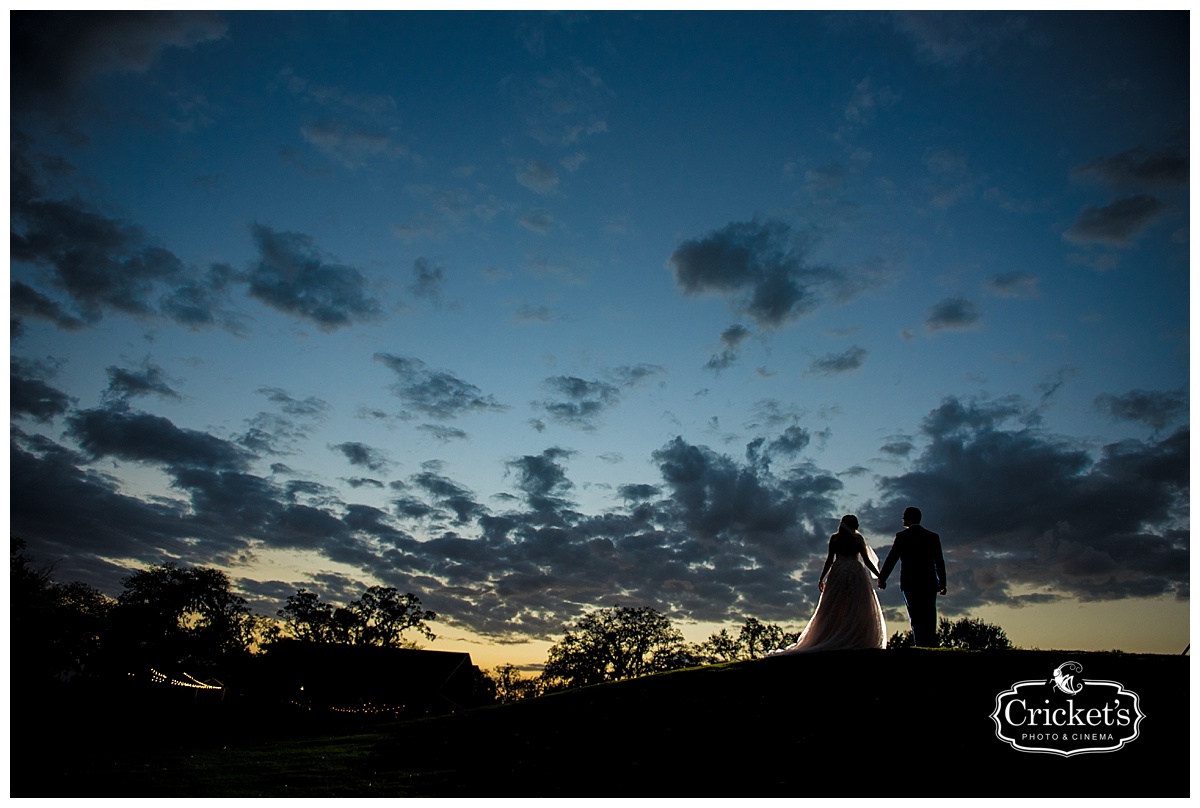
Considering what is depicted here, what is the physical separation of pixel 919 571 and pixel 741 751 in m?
6.00

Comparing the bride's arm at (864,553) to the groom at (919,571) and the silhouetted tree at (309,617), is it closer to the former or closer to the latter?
the groom at (919,571)

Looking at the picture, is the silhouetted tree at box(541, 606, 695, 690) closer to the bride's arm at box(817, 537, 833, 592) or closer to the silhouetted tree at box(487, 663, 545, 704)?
the silhouetted tree at box(487, 663, 545, 704)

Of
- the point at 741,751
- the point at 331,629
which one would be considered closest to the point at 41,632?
the point at 741,751

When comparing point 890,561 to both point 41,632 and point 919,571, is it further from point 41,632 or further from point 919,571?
point 41,632

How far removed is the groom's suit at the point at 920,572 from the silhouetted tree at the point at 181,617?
81.2 meters

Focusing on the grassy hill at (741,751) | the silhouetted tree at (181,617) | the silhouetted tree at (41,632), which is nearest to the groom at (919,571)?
the grassy hill at (741,751)

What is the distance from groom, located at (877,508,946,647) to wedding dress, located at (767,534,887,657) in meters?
0.52

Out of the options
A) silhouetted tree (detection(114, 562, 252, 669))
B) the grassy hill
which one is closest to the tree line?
silhouetted tree (detection(114, 562, 252, 669))

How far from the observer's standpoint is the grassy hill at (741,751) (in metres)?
9.04

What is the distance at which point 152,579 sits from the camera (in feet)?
279

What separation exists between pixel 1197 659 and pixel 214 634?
105 meters

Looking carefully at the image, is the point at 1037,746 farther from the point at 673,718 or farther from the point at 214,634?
the point at 214,634

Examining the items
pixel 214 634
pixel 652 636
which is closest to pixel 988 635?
pixel 652 636

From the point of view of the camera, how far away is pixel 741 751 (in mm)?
11000
